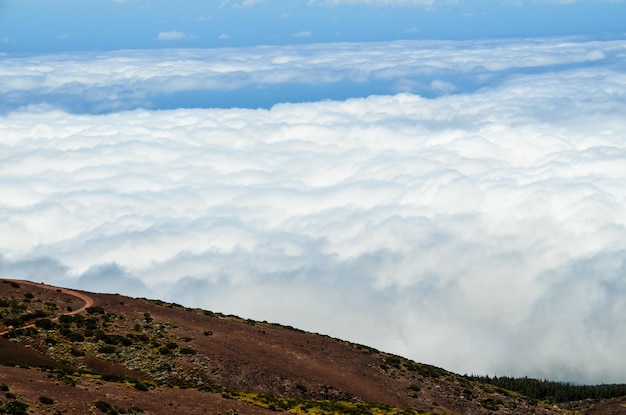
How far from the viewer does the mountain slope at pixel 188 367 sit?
44688 mm

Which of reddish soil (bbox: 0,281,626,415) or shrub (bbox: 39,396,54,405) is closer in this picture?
shrub (bbox: 39,396,54,405)

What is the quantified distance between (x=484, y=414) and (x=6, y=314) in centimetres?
3731

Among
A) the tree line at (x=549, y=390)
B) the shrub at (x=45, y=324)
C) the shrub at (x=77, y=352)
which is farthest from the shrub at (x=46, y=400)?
the tree line at (x=549, y=390)

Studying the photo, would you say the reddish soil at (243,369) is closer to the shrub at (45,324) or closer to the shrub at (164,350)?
the shrub at (164,350)

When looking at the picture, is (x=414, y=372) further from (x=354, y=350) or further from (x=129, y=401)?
(x=129, y=401)

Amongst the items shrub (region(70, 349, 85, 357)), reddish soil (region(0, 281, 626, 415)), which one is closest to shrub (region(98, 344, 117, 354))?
reddish soil (region(0, 281, 626, 415))

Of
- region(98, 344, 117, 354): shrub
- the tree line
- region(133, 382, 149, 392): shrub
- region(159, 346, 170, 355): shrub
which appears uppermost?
the tree line

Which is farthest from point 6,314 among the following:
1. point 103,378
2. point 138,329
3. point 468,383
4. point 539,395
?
point 539,395

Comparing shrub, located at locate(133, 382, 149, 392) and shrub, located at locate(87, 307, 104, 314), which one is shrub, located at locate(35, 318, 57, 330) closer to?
shrub, located at locate(87, 307, 104, 314)

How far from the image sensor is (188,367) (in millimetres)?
56781

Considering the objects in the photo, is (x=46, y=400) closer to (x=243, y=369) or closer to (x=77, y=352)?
(x=77, y=352)

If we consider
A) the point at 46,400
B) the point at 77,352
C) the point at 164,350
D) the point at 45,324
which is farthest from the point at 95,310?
the point at 46,400

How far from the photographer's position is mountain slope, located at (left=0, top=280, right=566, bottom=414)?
44.7m

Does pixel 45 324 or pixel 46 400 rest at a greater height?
pixel 45 324
